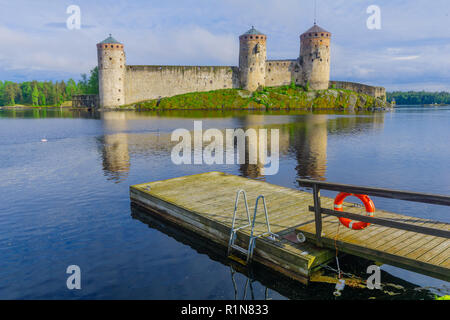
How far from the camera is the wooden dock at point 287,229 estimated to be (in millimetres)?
7137

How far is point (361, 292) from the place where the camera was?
7.73 m

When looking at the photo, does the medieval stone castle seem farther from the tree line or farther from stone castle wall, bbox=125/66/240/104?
the tree line

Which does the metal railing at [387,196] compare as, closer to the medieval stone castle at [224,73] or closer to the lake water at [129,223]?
the lake water at [129,223]

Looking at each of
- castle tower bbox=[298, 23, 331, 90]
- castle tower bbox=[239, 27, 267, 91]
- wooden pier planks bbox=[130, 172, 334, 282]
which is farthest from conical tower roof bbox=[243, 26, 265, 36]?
wooden pier planks bbox=[130, 172, 334, 282]

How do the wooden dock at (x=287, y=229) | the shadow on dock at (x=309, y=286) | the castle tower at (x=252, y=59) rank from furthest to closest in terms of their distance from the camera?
the castle tower at (x=252, y=59)
the shadow on dock at (x=309, y=286)
the wooden dock at (x=287, y=229)

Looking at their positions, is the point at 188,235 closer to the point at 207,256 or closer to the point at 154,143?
the point at 207,256

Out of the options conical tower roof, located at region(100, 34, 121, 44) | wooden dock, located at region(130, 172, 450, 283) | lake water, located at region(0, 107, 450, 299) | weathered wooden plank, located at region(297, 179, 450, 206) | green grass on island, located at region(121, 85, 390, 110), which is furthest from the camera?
green grass on island, located at region(121, 85, 390, 110)

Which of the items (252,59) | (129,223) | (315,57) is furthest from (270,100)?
(129,223)

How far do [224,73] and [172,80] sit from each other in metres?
15.7

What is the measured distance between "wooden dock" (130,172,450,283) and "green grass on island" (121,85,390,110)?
3285 inches

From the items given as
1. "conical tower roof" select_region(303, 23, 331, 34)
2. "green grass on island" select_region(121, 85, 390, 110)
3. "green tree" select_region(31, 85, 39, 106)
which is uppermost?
"conical tower roof" select_region(303, 23, 331, 34)

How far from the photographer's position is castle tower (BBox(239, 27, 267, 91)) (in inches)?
3637

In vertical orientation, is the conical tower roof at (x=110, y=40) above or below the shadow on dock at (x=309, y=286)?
above

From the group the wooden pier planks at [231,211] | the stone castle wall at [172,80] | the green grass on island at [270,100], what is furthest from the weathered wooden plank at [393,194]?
the stone castle wall at [172,80]
